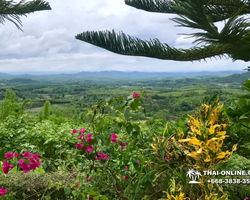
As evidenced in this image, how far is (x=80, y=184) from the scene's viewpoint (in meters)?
1.14

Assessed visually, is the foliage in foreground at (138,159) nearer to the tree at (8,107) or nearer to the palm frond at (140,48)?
the palm frond at (140,48)

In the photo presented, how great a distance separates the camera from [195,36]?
43.1 inches

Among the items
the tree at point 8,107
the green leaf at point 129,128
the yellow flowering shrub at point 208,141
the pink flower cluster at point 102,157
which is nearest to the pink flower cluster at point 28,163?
the pink flower cluster at point 102,157

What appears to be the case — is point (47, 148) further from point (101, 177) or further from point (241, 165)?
point (241, 165)

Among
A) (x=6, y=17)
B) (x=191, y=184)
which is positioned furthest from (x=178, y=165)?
(x=6, y=17)

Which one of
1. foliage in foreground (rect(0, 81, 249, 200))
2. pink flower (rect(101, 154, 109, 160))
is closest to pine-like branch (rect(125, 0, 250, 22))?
foliage in foreground (rect(0, 81, 249, 200))

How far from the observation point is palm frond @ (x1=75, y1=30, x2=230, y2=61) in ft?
7.62

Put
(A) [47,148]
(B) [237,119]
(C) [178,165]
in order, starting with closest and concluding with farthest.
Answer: (C) [178,165]
(B) [237,119]
(A) [47,148]

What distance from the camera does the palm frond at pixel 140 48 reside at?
232cm

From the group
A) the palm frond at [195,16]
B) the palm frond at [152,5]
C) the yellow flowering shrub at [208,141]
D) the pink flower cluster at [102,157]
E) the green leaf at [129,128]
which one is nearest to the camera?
the yellow flowering shrub at [208,141]

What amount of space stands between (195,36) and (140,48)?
1.35m

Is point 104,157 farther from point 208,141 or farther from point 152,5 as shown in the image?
point 152,5

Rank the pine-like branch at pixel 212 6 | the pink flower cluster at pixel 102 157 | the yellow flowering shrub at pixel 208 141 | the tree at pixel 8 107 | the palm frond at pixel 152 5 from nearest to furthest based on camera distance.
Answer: the yellow flowering shrub at pixel 208 141 → the pink flower cluster at pixel 102 157 → the pine-like branch at pixel 212 6 → the palm frond at pixel 152 5 → the tree at pixel 8 107

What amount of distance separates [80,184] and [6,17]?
277cm
